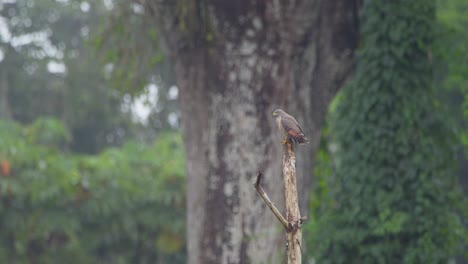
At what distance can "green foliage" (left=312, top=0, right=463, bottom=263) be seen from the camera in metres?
7.25

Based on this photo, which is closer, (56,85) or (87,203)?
(87,203)

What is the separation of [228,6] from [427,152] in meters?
2.22

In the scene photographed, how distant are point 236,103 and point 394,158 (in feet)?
5.01

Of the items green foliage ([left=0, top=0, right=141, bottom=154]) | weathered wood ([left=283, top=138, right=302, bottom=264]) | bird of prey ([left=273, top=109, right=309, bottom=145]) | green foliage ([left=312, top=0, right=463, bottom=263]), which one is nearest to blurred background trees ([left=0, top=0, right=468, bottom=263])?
green foliage ([left=312, top=0, right=463, bottom=263])

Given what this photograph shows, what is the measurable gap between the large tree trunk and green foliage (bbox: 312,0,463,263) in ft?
1.64

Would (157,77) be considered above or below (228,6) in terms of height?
above

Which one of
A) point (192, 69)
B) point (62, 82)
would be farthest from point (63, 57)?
point (192, 69)

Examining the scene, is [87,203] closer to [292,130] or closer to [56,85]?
[292,130]

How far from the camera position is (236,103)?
7.29 metres

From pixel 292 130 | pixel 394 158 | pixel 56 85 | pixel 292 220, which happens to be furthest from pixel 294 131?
pixel 56 85

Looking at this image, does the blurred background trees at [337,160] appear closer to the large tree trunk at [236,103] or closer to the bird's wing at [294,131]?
the large tree trunk at [236,103]

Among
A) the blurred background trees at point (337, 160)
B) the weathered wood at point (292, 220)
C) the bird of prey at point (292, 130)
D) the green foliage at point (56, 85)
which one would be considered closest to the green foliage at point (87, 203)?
the blurred background trees at point (337, 160)

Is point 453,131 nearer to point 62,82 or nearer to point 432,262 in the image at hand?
point 432,262

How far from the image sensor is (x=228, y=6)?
7.28m
